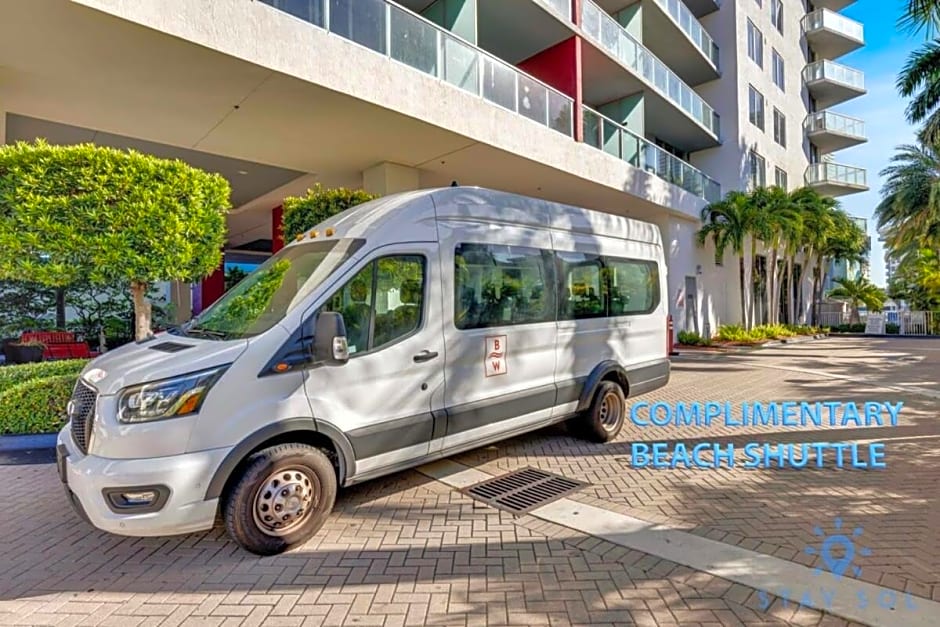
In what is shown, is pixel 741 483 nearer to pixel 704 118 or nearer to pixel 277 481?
pixel 277 481

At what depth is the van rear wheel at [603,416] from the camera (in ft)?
19.4

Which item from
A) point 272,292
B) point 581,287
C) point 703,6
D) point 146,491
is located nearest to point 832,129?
point 703,6

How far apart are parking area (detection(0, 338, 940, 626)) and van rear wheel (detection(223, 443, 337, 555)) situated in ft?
0.46

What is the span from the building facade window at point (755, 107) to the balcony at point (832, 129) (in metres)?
8.37

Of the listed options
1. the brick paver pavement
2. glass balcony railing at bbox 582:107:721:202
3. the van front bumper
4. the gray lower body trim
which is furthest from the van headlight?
glass balcony railing at bbox 582:107:721:202

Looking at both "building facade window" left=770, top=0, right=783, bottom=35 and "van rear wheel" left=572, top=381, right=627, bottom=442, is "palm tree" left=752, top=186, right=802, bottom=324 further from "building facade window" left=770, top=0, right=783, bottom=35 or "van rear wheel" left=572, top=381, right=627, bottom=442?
"van rear wheel" left=572, top=381, right=627, bottom=442

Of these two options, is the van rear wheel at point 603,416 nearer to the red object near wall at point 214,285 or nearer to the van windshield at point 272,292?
the van windshield at point 272,292

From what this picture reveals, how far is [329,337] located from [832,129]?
1420 inches

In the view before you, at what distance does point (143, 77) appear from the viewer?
7062mm

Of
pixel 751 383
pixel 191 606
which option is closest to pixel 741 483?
pixel 191 606

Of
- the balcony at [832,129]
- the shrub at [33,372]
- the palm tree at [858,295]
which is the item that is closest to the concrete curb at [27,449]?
the shrub at [33,372]

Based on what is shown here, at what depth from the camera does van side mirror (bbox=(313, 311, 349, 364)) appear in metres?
3.42

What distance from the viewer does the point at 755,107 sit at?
2277 cm

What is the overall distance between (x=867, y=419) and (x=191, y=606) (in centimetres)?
852
